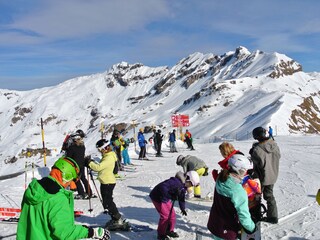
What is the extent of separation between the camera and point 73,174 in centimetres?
420

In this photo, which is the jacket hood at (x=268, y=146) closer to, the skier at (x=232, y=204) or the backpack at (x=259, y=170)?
the backpack at (x=259, y=170)

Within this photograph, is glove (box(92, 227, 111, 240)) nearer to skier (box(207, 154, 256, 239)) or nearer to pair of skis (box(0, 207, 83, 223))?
skier (box(207, 154, 256, 239))

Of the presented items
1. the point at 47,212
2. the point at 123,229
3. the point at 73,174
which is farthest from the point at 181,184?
the point at 47,212

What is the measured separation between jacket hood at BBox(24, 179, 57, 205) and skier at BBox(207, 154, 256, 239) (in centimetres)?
220

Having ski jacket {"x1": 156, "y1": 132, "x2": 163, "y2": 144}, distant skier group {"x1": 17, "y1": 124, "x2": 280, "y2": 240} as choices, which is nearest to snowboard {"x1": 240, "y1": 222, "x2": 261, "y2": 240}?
distant skier group {"x1": 17, "y1": 124, "x2": 280, "y2": 240}

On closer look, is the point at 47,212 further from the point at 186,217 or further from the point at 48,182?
the point at 186,217

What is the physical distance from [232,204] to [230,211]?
0.44ft

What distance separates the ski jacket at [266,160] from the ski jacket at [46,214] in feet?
14.8

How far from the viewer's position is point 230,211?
470 centimetres

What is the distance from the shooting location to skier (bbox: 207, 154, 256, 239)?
14.8 ft

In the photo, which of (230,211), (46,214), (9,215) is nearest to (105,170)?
(9,215)

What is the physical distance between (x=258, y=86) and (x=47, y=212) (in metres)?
109

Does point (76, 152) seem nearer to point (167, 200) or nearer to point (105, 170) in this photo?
point (105, 170)

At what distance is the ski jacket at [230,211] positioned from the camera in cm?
452
